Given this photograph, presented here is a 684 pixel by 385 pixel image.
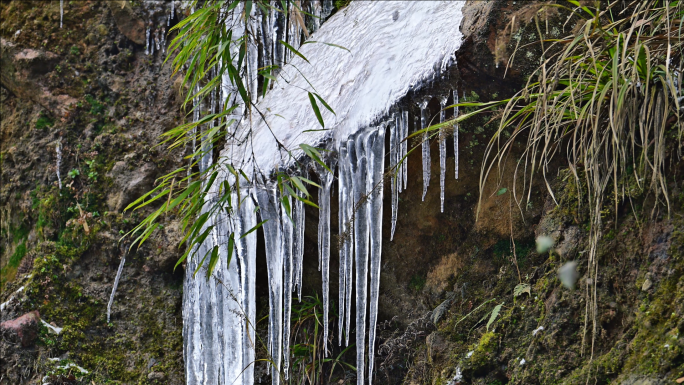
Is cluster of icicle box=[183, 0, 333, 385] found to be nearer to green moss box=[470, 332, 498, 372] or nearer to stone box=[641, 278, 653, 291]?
green moss box=[470, 332, 498, 372]

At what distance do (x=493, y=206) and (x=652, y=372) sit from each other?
94cm

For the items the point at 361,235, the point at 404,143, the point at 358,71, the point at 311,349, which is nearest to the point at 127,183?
the point at 311,349

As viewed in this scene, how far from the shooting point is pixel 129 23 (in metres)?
4.03

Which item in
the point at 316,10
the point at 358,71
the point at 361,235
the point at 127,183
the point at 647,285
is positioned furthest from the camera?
the point at 127,183

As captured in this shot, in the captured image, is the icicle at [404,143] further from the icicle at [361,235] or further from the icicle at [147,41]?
the icicle at [147,41]

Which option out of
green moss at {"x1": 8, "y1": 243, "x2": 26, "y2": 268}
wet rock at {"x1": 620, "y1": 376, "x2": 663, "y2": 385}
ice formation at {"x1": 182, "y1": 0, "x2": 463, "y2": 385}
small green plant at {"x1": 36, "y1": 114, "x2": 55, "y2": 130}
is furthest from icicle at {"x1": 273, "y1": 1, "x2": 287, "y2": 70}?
wet rock at {"x1": 620, "y1": 376, "x2": 663, "y2": 385}

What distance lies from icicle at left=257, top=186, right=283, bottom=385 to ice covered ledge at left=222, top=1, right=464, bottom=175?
0.61ft

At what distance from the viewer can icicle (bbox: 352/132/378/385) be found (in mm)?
2324

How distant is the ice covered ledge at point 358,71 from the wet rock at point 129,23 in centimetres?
136

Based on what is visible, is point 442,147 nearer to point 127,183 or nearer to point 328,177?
point 328,177

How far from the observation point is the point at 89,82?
3945 mm

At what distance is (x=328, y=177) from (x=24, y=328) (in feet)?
6.00

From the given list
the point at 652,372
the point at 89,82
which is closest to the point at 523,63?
the point at 652,372

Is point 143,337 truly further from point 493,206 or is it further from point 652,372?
point 652,372
